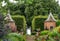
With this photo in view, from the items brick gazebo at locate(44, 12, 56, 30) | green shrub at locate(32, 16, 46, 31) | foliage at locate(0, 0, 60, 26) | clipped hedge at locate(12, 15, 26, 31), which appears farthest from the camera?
foliage at locate(0, 0, 60, 26)

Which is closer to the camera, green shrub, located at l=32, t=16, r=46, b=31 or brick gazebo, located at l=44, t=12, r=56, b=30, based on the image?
brick gazebo, located at l=44, t=12, r=56, b=30

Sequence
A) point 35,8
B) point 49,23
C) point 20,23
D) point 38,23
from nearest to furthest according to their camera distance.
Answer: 1. point 49,23
2. point 38,23
3. point 20,23
4. point 35,8

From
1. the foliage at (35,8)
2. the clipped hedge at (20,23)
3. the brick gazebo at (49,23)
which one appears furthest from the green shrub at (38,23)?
the foliage at (35,8)

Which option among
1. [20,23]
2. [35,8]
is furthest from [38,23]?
[35,8]

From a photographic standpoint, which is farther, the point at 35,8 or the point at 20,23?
the point at 35,8

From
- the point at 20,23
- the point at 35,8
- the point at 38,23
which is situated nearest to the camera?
the point at 38,23

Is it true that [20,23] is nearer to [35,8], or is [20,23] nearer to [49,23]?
[49,23]

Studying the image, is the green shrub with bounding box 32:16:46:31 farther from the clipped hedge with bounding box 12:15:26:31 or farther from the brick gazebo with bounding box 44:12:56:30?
the clipped hedge with bounding box 12:15:26:31

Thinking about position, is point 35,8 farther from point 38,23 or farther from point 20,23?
point 20,23

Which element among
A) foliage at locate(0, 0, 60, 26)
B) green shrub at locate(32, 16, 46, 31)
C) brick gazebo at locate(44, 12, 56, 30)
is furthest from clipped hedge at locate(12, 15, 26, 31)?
foliage at locate(0, 0, 60, 26)

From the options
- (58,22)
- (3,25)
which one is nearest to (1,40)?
(3,25)

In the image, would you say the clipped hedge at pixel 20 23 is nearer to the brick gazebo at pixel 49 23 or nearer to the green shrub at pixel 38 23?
the green shrub at pixel 38 23

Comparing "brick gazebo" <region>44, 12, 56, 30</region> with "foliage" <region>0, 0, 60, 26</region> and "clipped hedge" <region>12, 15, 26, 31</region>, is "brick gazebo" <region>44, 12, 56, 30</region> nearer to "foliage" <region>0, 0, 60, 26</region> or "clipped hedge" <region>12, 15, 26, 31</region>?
"clipped hedge" <region>12, 15, 26, 31</region>

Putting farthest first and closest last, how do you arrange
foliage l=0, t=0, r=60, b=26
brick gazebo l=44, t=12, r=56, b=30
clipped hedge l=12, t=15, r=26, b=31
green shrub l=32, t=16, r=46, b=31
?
foliage l=0, t=0, r=60, b=26 → clipped hedge l=12, t=15, r=26, b=31 → green shrub l=32, t=16, r=46, b=31 → brick gazebo l=44, t=12, r=56, b=30
